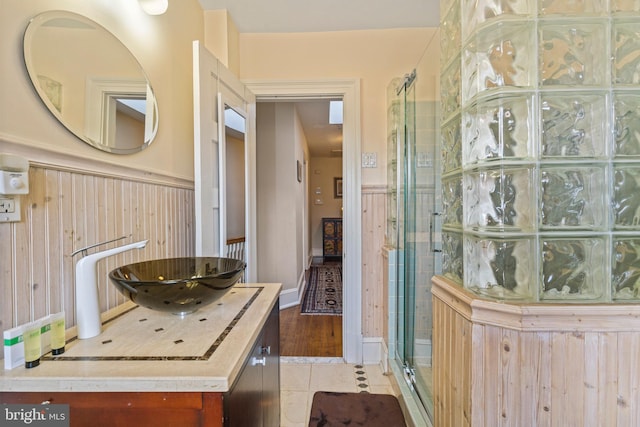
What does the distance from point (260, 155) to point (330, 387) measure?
101 inches

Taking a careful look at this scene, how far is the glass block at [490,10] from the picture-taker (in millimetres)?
853

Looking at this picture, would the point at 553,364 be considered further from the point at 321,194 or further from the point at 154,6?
the point at 321,194

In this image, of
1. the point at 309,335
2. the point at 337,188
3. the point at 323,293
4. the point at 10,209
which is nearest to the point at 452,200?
the point at 10,209

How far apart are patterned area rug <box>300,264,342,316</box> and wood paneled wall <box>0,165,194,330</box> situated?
7.97 feet

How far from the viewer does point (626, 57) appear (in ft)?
2.80

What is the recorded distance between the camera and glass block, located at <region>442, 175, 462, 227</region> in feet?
3.39

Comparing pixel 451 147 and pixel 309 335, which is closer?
pixel 451 147

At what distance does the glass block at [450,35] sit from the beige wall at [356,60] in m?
1.22

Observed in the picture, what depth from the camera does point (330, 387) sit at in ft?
6.89

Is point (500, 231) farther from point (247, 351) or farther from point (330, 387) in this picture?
point (330, 387)

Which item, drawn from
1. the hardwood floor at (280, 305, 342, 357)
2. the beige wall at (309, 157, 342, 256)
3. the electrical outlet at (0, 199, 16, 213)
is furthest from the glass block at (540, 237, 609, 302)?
the beige wall at (309, 157, 342, 256)

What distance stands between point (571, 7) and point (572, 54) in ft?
0.41

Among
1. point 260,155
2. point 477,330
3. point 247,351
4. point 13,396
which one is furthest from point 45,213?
point 260,155

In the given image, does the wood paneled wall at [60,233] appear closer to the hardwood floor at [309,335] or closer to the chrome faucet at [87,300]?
the chrome faucet at [87,300]
